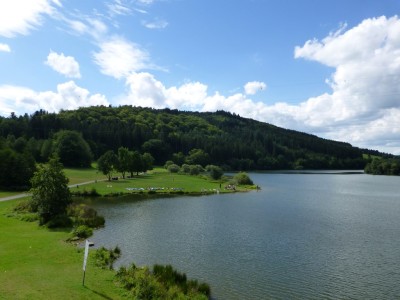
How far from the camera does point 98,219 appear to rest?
170ft

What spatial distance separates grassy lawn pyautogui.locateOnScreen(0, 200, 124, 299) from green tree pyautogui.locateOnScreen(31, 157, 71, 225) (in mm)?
7965

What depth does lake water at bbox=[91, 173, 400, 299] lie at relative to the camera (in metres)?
29.9

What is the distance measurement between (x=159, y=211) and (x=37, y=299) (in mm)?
44140

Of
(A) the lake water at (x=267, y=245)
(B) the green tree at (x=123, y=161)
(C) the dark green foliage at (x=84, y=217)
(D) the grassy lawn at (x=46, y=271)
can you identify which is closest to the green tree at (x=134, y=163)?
(B) the green tree at (x=123, y=161)

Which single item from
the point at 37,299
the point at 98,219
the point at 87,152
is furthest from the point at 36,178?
the point at 87,152

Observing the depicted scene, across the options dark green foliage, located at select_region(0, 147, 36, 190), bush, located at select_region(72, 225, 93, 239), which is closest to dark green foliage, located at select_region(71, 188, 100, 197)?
dark green foliage, located at select_region(0, 147, 36, 190)

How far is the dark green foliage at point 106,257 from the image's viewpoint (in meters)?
31.4

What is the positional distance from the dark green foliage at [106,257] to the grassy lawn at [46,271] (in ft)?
2.83

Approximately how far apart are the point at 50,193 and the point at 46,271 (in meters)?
22.9

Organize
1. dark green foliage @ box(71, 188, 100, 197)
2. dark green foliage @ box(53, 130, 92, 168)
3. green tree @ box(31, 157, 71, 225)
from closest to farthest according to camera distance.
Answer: green tree @ box(31, 157, 71, 225) → dark green foliage @ box(71, 188, 100, 197) → dark green foliage @ box(53, 130, 92, 168)

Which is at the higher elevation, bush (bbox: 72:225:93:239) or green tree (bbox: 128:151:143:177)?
green tree (bbox: 128:151:143:177)

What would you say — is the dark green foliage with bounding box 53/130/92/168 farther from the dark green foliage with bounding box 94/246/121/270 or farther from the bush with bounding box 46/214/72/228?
the dark green foliage with bounding box 94/246/121/270

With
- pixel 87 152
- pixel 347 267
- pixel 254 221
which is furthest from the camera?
pixel 87 152

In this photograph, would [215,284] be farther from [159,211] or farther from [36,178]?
[159,211]
